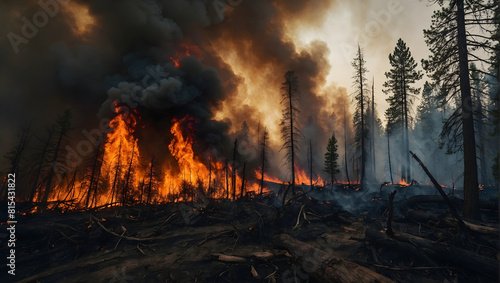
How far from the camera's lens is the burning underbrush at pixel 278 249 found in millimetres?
4527

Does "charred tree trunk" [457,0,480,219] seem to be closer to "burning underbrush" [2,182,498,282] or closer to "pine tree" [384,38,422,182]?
"burning underbrush" [2,182,498,282]

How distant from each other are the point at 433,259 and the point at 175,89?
3472cm

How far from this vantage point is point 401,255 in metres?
5.39

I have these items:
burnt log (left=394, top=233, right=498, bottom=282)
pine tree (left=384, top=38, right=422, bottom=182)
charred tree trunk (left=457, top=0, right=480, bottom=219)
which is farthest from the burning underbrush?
pine tree (left=384, top=38, right=422, bottom=182)

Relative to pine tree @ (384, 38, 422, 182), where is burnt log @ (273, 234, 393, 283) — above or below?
below

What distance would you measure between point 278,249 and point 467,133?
10.2m

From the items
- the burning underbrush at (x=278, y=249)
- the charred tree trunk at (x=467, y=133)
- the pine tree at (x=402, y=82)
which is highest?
the pine tree at (x=402, y=82)

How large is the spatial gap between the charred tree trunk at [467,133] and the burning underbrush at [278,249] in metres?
0.80

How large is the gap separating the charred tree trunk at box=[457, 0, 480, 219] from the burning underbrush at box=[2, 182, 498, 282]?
31.7 inches

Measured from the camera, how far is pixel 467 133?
29.0 feet

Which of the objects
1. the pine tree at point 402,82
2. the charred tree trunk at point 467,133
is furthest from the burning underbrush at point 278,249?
the pine tree at point 402,82

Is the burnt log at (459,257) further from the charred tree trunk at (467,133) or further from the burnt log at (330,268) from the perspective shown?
the charred tree trunk at (467,133)

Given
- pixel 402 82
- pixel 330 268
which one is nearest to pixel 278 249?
pixel 330 268

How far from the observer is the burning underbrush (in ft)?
14.9
